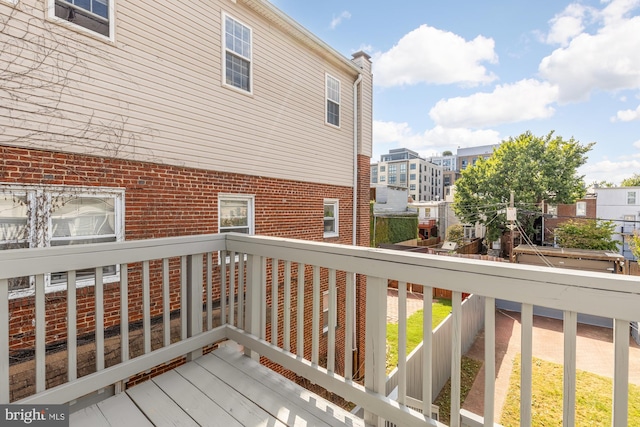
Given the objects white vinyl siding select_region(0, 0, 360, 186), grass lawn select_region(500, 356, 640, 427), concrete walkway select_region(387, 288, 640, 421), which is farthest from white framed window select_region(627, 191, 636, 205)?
white vinyl siding select_region(0, 0, 360, 186)

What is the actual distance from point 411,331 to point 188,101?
1045 cm

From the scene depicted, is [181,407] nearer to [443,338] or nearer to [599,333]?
[443,338]

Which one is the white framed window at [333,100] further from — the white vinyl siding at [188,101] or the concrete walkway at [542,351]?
the concrete walkway at [542,351]

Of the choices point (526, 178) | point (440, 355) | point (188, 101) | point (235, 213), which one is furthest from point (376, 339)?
point (526, 178)

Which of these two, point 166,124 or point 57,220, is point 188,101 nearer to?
point 166,124

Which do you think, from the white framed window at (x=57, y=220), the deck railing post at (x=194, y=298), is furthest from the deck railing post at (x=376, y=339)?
the white framed window at (x=57, y=220)

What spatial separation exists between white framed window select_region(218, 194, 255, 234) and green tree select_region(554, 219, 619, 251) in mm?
23699

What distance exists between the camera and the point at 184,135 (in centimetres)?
453

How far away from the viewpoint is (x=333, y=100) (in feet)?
24.9

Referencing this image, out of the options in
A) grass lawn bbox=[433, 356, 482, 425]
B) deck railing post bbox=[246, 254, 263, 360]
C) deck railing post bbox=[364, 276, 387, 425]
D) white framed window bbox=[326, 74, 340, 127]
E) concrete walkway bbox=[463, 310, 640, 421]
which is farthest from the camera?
white framed window bbox=[326, 74, 340, 127]

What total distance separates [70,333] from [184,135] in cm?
351

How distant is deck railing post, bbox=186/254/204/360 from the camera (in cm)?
243

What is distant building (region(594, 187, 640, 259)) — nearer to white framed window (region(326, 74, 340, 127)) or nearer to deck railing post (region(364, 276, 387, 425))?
white framed window (region(326, 74, 340, 127))

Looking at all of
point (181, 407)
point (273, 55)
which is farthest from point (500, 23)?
point (181, 407)
